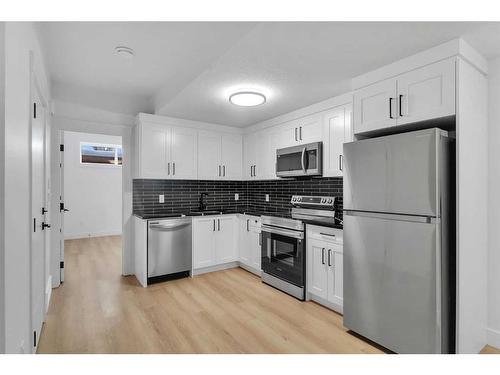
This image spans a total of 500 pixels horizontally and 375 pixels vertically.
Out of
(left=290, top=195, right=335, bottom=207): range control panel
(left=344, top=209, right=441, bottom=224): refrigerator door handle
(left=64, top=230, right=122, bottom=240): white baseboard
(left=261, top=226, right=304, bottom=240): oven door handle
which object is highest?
(left=290, top=195, right=335, bottom=207): range control panel

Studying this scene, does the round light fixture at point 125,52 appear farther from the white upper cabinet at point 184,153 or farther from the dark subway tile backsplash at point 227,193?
the dark subway tile backsplash at point 227,193

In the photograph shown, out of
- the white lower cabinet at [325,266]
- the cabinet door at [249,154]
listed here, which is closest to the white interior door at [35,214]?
the white lower cabinet at [325,266]

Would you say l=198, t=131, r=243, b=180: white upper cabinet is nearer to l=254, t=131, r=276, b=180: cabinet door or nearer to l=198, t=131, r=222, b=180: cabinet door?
l=198, t=131, r=222, b=180: cabinet door

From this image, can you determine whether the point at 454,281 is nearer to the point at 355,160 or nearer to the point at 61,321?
the point at 355,160

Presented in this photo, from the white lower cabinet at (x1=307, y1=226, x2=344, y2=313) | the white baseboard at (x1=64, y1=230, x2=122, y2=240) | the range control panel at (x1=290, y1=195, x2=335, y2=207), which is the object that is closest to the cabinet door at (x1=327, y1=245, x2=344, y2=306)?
the white lower cabinet at (x1=307, y1=226, x2=344, y2=313)

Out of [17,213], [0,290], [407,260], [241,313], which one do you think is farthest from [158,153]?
[407,260]

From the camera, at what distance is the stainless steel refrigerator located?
1936mm

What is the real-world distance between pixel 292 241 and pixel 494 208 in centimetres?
189

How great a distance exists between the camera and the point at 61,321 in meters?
2.66

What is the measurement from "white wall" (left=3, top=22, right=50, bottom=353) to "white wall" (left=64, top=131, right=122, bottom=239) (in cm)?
Result: 569

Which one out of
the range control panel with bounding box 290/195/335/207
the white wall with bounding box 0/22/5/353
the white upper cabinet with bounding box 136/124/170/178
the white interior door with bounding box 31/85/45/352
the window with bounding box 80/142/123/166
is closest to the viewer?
the white wall with bounding box 0/22/5/353

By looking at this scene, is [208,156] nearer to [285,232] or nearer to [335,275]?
[285,232]

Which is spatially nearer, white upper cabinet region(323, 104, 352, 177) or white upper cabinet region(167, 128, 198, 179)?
white upper cabinet region(323, 104, 352, 177)

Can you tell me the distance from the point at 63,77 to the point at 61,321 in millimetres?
2663
